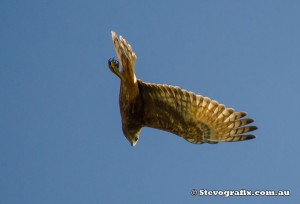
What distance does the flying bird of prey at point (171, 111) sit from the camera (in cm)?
894

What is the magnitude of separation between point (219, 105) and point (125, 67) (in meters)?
1.51

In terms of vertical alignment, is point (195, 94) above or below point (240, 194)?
above

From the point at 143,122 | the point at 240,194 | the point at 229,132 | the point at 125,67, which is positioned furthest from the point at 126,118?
the point at 240,194

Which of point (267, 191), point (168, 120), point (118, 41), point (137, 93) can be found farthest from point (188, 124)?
point (267, 191)

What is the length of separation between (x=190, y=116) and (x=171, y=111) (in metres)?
0.29

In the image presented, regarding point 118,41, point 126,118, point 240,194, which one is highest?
point 118,41

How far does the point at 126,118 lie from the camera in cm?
937

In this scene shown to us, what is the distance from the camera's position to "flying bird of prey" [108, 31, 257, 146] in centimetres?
894

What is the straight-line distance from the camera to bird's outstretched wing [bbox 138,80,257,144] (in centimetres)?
901

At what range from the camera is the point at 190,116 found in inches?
360

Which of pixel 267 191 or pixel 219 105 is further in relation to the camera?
pixel 267 191

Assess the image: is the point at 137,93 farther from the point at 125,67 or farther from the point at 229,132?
the point at 229,132

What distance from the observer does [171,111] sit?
360 inches

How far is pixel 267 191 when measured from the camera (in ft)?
34.6
